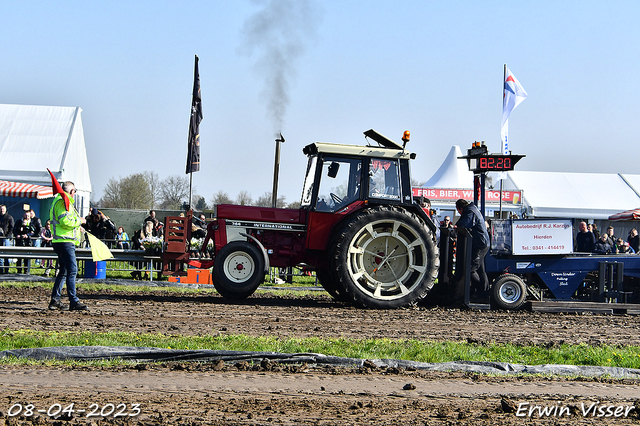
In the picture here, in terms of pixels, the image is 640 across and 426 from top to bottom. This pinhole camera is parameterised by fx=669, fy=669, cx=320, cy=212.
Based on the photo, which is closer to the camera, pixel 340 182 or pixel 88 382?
pixel 88 382

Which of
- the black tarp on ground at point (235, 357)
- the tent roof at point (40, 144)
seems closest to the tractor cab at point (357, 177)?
the black tarp on ground at point (235, 357)

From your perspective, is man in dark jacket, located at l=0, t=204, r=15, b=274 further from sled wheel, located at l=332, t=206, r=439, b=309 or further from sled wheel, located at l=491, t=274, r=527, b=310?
sled wheel, located at l=491, t=274, r=527, b=310

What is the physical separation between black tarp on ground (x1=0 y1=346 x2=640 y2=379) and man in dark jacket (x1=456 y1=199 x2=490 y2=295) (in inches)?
189

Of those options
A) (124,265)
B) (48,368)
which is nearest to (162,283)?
(124,265)

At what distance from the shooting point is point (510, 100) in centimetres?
1781

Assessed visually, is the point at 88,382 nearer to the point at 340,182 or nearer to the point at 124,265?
the point at 340,182

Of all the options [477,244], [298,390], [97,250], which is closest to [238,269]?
[97,250]

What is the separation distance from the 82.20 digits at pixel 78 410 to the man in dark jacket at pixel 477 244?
750 centimetres

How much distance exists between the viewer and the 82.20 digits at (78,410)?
13.6ft

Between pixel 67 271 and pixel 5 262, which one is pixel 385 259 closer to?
pixel 67 271

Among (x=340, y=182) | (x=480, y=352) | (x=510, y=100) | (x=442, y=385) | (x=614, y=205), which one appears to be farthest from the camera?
(x=614, y=205)

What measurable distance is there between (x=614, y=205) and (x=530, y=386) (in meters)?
28.1

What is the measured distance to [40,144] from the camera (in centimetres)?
2520

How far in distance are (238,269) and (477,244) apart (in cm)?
388
